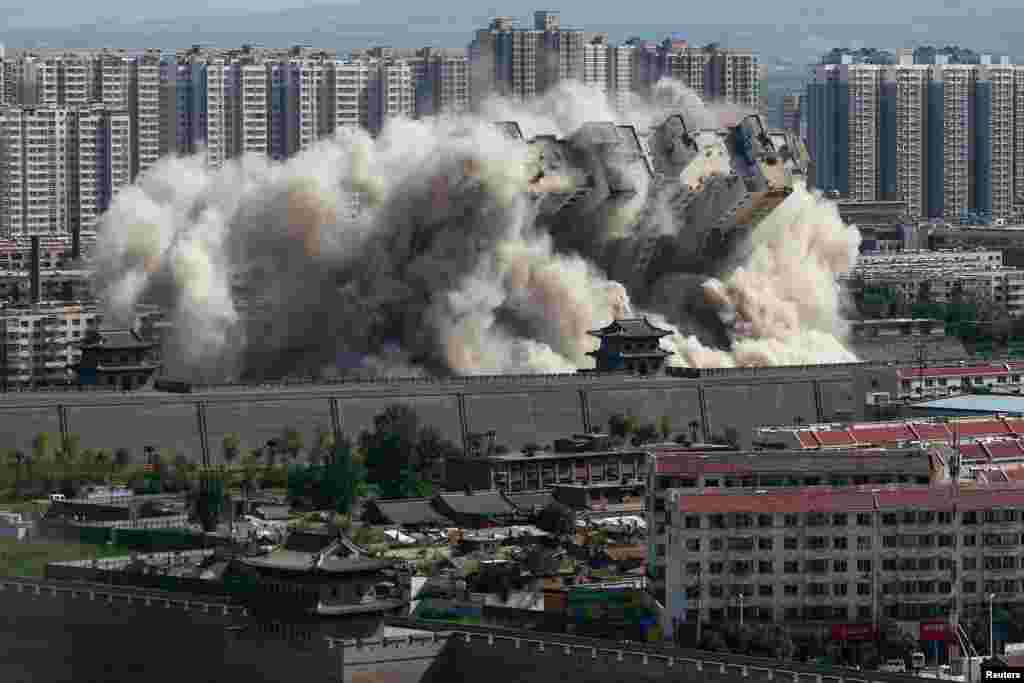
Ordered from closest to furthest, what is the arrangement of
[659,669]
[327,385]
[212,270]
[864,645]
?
[659,669] < [864,645] < [327,385] < [212,270]

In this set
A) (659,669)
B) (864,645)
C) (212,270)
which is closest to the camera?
(659,669)

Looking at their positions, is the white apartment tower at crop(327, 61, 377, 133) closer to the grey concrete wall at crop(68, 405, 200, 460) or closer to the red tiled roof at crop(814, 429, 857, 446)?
the grey concrete wall at crop(68, 405, 200, 460)

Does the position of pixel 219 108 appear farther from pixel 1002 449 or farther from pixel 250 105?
pixel 1002 449

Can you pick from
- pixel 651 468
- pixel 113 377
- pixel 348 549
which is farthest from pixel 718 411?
pixel 348 549

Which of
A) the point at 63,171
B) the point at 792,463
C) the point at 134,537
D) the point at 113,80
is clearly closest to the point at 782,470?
the point at 792,463

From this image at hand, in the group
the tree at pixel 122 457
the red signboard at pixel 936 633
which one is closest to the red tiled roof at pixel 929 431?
the red signboard at pixel 936 633

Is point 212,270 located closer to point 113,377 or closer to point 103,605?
point 113,377

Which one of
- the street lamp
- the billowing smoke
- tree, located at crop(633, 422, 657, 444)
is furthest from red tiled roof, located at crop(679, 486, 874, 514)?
the billowing smoke
